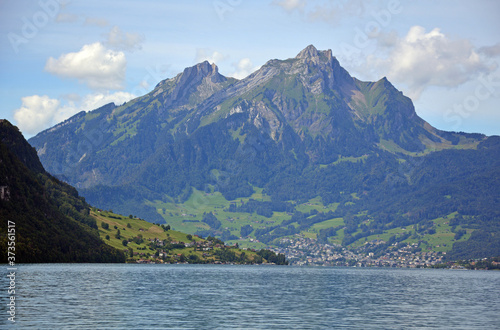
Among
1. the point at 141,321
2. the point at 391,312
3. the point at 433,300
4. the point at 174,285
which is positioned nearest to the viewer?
the point at 141,321

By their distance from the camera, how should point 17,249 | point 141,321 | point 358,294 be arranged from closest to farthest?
point 141,321, point 358,294, point 17,249

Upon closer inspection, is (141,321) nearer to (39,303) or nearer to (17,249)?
(39,303)

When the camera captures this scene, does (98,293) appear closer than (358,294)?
Yes

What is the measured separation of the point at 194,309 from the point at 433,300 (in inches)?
2100

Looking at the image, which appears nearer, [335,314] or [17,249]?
[335,314]

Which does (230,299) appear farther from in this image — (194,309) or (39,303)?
(39,303)

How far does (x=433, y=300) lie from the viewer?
11638 centimetres

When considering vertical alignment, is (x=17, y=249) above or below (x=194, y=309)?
above

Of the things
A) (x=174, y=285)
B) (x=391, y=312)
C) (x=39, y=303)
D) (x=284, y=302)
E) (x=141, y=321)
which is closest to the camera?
(x=141, y=321)

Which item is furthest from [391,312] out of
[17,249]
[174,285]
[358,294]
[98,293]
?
[17,249]

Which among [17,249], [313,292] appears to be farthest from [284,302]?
[17,249]

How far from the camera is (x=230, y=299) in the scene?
10788 cm

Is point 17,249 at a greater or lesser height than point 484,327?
greater

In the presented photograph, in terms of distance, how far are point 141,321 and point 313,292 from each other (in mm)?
62462
